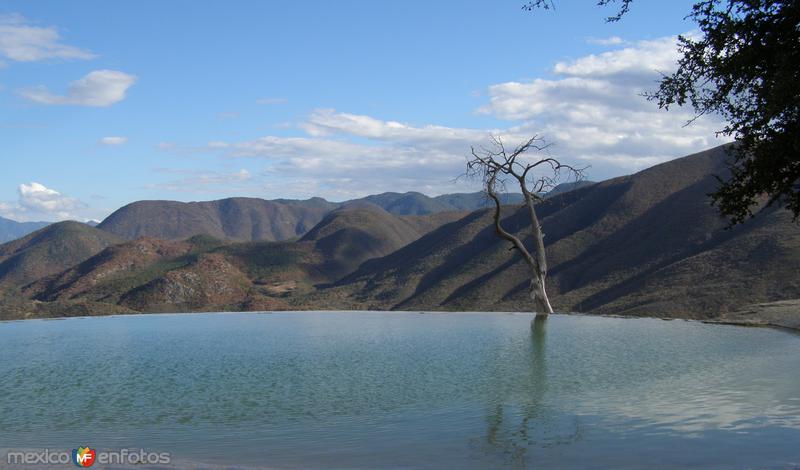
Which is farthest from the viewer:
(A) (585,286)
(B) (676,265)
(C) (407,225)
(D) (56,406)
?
(C) (407,225)

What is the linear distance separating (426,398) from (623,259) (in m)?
71.2

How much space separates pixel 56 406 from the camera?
16016mm

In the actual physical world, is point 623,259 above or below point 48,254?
below

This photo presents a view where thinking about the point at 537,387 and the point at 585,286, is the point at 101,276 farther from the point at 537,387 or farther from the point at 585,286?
the point at 537,387

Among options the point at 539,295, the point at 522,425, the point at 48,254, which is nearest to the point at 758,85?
the point at 522,425

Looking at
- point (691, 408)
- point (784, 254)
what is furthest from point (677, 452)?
point (784, 254)

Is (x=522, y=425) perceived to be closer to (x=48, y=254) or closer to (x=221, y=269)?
(x=221, y=269)

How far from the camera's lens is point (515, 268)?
295 ft

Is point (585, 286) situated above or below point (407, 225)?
below

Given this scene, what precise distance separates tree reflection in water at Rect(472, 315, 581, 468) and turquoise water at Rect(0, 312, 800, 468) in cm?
5

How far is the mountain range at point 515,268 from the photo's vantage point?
193ft

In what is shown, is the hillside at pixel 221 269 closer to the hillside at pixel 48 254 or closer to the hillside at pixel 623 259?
the hillside at pixel 623 259

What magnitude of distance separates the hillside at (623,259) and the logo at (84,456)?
37.2 meters

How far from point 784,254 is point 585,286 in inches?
882
